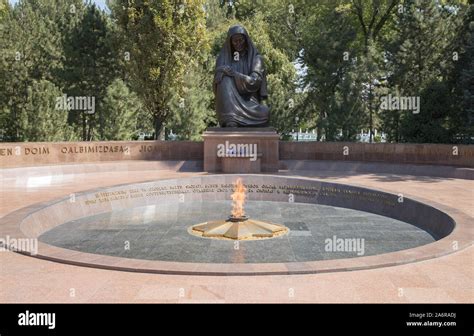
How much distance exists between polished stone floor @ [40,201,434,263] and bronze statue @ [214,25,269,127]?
6.74m

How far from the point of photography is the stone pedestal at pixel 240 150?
755 inches

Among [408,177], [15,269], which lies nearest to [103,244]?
[15,269]

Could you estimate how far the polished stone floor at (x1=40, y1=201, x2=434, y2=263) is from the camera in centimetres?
886

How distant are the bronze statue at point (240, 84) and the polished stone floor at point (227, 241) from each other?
6.74 metres

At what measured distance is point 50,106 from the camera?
28156 millimetres

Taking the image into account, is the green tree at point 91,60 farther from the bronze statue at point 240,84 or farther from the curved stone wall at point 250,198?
the curved stone wall at point 250,198

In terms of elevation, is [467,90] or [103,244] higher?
[467,90]

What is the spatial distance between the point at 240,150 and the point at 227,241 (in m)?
9.65

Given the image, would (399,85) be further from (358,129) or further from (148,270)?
(148,270)

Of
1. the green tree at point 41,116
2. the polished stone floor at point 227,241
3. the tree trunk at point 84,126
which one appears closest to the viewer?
the polished stone floor at point 227,241

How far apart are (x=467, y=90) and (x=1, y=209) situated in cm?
1955

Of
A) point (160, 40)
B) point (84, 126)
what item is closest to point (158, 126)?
point (160, 40)

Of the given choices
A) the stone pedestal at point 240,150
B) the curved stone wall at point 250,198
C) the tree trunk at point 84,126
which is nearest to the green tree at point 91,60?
the tree trunk at point 84,126

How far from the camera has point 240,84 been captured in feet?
65.4
